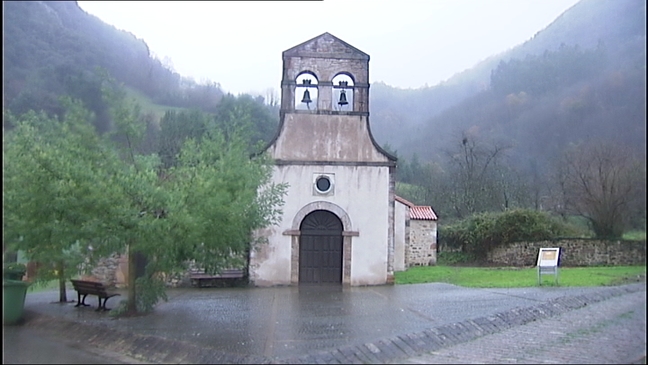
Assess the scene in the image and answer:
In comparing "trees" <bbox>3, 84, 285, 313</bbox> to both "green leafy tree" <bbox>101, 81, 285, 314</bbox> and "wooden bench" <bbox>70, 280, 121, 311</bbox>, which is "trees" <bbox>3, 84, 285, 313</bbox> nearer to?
"green leafy tree" <bbox>101, 81, 285, 314</bbox>

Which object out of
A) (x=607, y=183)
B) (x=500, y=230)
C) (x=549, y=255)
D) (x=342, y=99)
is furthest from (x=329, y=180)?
(x=500, y=230)

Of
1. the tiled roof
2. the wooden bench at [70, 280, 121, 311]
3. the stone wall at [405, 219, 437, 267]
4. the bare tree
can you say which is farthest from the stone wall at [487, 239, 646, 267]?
the wooden bench at [70, 280, 121, 311]

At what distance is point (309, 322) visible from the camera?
40.7 feet

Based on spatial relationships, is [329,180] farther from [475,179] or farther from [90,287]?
[475,179]

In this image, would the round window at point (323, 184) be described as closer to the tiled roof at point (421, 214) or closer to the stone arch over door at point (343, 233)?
the stone arch over door at point (343, 233)

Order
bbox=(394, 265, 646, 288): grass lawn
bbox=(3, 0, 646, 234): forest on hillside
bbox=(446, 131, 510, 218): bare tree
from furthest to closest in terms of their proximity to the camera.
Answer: bbox=(446, 131, 510, 218): bare tree
bbox=(394, 265, 646, 288): grass lawn
bbox=(3, 0, 646, 234): forest on hillside

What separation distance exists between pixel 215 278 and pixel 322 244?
12.2ft

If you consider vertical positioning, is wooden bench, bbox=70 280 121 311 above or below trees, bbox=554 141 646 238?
below

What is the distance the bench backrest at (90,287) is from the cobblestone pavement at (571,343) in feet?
24.5

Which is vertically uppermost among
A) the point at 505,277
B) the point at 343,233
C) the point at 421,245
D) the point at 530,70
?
the point at 530,70

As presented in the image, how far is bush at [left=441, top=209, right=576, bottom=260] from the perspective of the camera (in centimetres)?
2720

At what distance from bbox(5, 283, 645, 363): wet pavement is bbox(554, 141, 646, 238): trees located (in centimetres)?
104

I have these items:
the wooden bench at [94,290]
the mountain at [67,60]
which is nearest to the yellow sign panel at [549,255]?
the mountain at [67,60]

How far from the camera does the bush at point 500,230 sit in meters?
27.2
